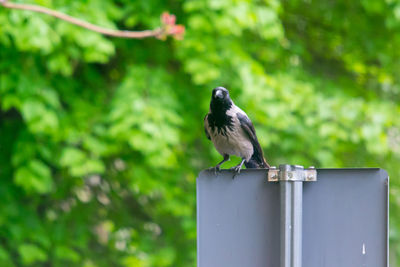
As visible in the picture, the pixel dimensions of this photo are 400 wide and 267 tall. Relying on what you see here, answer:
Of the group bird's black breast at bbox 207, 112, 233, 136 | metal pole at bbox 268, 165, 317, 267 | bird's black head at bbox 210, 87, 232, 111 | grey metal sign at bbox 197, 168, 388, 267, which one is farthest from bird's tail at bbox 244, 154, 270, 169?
metal pole at bbox 268, 165, 317, 267

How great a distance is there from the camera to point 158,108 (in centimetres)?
493

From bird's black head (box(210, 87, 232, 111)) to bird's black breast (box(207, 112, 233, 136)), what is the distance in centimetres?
4

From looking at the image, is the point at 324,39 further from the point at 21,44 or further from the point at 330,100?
the point at 21,44

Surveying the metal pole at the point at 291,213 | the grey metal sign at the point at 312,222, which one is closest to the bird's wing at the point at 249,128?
the grey metal sign at the point at 312,222

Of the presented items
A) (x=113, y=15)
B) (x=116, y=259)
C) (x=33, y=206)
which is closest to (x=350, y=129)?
(x=113, y=15)

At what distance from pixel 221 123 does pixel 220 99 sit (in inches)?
6.3

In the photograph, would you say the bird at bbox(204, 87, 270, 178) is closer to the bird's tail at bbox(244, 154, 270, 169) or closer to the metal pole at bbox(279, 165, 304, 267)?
the bird's tail at bbox(244, 154, 270, 169)

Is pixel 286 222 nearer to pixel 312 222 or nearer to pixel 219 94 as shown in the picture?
pixel 312 222

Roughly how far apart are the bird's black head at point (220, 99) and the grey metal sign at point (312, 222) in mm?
1281

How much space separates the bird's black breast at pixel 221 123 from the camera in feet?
10.8

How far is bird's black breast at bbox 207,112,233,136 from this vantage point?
3285mm

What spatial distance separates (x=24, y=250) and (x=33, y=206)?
88cm

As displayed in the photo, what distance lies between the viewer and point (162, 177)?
5.53 meters

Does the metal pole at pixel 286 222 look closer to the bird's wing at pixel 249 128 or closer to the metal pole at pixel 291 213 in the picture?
the metal pole at pixel 291 213
